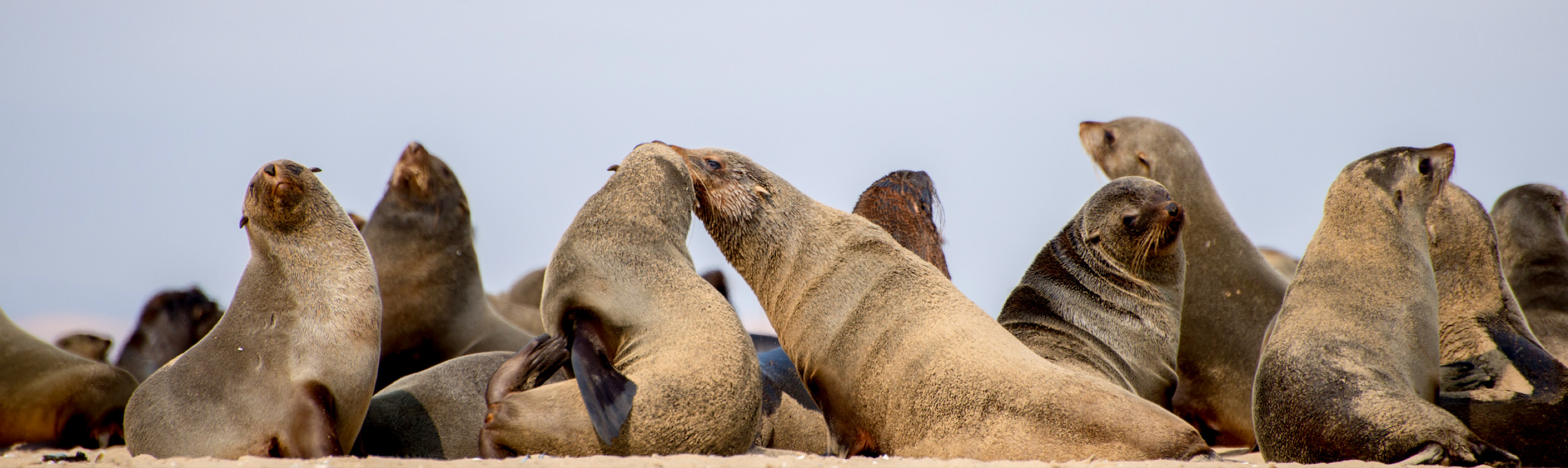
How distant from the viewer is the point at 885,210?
6.28 meters

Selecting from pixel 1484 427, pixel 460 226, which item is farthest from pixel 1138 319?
pixel 460 226

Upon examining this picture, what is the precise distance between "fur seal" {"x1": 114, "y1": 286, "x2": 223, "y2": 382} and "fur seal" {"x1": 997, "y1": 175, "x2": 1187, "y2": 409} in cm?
477

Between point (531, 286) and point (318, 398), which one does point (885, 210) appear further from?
point (531, 286)

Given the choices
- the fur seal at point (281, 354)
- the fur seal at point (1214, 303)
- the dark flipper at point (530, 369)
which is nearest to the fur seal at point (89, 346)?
the fur seal at point (281, 354)

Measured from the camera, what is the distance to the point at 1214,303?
21.0 ft

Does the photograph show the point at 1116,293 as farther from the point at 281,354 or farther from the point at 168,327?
the point at 168,327

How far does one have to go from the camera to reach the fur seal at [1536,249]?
19.7 ft

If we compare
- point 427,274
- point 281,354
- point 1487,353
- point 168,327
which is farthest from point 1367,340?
point 168,327

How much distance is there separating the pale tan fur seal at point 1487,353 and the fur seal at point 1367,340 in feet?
0.83

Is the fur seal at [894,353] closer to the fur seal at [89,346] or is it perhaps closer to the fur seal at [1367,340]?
the fur seal at [1367,340]

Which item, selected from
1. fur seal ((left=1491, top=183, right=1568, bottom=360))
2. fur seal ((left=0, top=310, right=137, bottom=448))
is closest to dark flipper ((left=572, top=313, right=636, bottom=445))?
fur seal ((left=0, top=310, right=137, bottom=448))

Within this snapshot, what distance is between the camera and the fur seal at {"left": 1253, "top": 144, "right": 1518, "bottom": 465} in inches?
155

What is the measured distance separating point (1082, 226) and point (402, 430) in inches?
128

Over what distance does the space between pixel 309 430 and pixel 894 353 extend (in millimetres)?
2088
